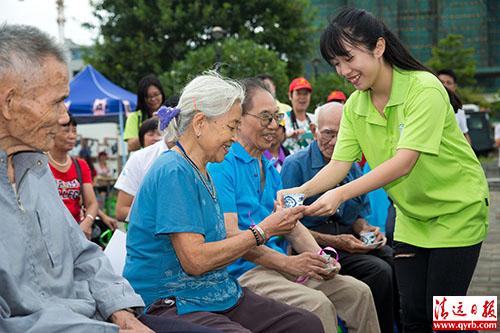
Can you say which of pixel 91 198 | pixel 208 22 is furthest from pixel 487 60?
pixel 91 198

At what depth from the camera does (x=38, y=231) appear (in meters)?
2.39

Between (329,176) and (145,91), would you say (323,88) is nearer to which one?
(145,91)

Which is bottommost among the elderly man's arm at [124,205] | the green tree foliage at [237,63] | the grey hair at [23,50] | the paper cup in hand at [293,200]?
the green tree foliage at [237,63]

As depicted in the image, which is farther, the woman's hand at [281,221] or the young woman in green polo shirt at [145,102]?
the young woman in green polo shirt at [145,102]

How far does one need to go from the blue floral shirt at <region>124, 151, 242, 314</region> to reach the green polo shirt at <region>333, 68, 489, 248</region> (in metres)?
0.97

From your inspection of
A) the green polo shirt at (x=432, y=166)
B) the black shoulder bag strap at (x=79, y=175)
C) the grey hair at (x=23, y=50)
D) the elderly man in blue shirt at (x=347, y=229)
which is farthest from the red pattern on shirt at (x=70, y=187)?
the grey hair at (x=23, y=50)

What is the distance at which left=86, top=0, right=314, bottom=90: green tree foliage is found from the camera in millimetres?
25516

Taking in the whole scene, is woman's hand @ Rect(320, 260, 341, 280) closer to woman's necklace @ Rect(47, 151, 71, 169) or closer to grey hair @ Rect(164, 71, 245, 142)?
grey hair @ Rect(164, 71, 245, 142)

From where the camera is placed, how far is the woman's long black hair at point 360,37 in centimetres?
332

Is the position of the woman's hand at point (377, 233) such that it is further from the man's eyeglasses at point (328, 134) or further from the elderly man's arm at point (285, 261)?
the elderly man's arm at point (285, 261)

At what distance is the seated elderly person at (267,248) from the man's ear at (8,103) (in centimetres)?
147

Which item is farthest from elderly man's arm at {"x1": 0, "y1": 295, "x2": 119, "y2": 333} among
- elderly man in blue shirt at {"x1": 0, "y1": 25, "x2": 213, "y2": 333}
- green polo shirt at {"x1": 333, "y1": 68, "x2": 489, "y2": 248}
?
green polo shirt at {"x1": 333, "y1": 68, "x2": 489, "y2": 248}

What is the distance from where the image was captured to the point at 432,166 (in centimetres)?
338

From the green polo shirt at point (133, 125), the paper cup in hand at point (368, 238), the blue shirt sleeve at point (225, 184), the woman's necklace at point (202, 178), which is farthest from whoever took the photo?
the green polo shirt at point (133, 125)
